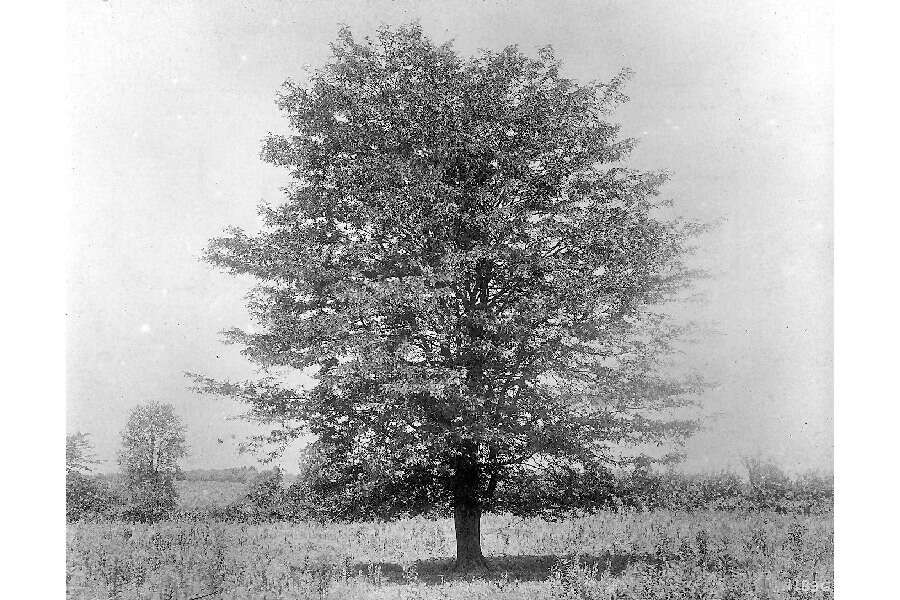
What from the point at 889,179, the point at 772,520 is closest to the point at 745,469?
the point at 772,520

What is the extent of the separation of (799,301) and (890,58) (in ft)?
10.3

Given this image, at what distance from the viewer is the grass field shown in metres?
9.21

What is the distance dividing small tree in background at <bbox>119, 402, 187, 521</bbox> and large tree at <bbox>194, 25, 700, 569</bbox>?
1.44 metres

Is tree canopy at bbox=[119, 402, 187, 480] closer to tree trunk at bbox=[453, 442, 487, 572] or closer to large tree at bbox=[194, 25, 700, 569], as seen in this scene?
large tree at bbox=[194, 25, 700, 569]

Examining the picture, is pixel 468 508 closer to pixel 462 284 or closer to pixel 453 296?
pixel 453 296

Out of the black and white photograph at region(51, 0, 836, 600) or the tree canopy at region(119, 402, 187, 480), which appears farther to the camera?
the tree canopy at region(119, 402, 187, 480)

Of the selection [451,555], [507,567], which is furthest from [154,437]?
[507,567]

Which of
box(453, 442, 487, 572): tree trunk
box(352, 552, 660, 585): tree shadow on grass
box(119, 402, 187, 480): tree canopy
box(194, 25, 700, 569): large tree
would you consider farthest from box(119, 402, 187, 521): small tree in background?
box(453, 442, 487, 572): tree trunk

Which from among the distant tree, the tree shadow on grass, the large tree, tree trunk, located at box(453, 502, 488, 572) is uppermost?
the large tree

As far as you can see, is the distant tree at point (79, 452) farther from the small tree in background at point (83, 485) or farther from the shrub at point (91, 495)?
the shrub at point (91, 495)

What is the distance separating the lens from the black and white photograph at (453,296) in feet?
31.0

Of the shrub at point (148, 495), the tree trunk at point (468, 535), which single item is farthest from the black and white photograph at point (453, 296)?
the shrub at point (148, 495)

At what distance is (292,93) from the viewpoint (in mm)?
10156

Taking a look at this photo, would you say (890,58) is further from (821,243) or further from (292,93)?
(292,93)
